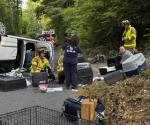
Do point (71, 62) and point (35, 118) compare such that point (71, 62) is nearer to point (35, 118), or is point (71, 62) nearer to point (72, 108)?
point (72, 108)

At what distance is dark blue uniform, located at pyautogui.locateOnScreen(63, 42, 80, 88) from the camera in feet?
47.4

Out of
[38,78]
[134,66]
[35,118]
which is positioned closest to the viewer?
[35,118]

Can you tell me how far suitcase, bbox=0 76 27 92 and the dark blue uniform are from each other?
5.14ft

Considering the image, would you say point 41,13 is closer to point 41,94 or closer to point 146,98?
point 41,94

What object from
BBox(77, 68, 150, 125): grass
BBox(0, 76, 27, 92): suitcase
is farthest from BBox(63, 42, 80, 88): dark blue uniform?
→ BBox(77, 68, 150, 125): grass

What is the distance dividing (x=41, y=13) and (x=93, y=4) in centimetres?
2634

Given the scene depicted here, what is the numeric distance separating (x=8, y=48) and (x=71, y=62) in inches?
190

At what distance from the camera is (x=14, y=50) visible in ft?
62.0

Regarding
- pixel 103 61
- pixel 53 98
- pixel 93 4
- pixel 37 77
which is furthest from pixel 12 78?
pixel 93 4

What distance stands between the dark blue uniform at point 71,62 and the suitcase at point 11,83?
1565 millimetres

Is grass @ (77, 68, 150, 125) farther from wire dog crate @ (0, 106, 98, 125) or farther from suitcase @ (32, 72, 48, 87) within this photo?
suitcase @ (32, 72, 48, 87)

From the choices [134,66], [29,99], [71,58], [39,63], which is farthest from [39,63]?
[134,66]

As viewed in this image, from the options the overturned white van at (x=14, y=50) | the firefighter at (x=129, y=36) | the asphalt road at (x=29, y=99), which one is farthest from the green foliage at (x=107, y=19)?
the asphalt road at (x=29, y=99)

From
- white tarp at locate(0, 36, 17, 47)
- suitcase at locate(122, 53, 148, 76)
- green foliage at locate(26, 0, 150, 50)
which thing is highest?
green foliage at locate(26, 0, 150, 50)
